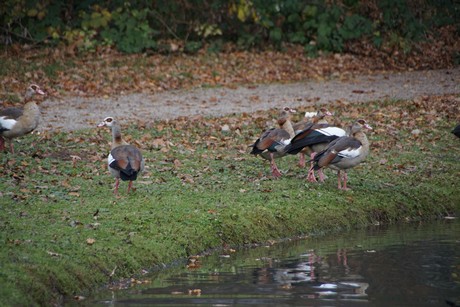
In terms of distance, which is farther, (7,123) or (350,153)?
(7,123)

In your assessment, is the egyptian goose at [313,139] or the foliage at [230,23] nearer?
the egyptian goose at [313,139]

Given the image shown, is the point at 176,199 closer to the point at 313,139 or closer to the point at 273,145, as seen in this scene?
the point at 273,145

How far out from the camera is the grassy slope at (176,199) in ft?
33.3

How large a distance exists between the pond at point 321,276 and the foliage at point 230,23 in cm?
1763

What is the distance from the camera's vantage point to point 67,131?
18766 millimetres

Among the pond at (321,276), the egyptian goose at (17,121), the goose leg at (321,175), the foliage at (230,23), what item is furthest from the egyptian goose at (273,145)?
the foliage at (230,23)

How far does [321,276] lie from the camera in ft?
33.6

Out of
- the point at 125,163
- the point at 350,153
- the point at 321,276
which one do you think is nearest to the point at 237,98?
the point at 350,153

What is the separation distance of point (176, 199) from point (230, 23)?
18.4 m

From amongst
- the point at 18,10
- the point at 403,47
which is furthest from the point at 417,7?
the point at 18,10

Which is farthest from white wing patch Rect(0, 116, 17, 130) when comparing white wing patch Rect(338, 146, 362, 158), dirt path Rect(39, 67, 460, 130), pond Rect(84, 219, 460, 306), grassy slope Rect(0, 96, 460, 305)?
white wing patch Rect(338, 146, 362, 158)

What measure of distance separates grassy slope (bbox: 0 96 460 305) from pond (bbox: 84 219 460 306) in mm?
430

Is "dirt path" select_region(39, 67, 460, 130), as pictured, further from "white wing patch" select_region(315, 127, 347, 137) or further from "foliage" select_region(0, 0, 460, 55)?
"white wing patch" select_region(315, 127, 347, 137)

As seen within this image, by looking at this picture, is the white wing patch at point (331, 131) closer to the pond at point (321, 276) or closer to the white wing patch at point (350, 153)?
the white wing patch at point (350, 153)
